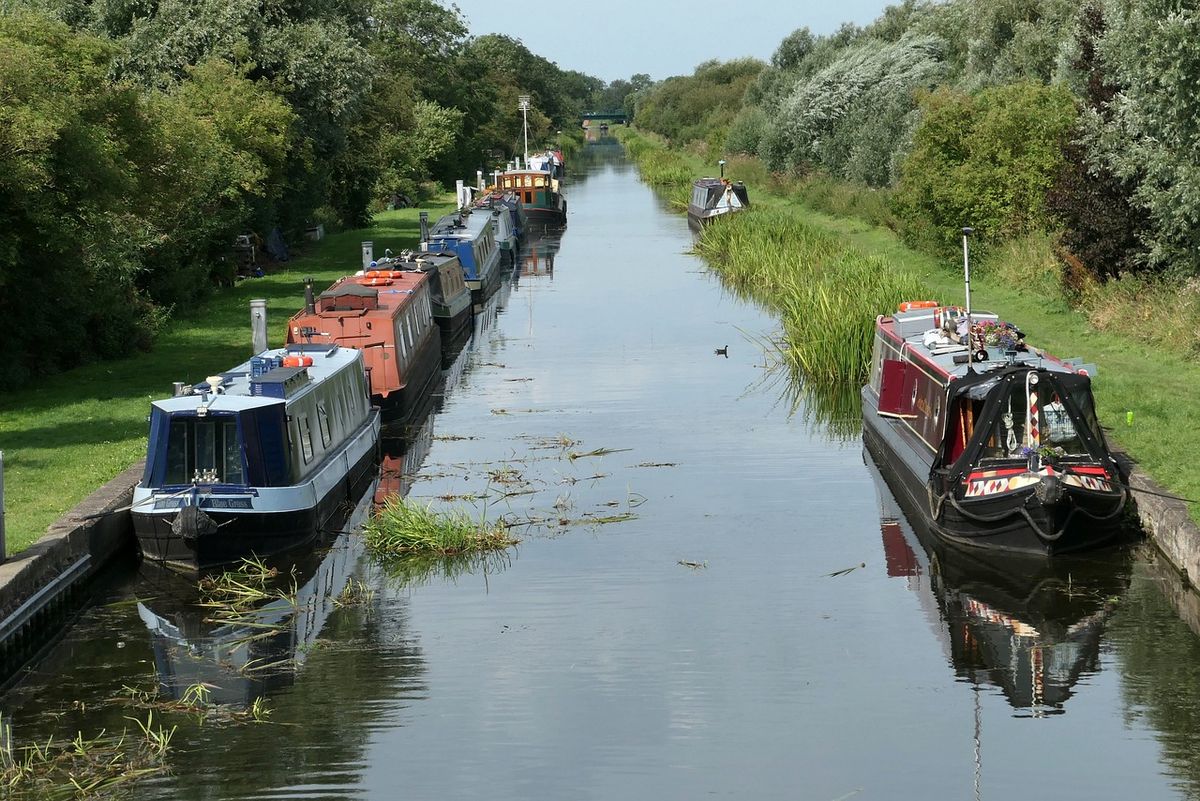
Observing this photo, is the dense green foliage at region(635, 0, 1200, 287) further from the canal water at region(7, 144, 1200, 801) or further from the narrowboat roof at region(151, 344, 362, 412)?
the narrowboat roof at region(151, 344, 362, 412)

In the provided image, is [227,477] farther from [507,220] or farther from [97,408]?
[507,220]

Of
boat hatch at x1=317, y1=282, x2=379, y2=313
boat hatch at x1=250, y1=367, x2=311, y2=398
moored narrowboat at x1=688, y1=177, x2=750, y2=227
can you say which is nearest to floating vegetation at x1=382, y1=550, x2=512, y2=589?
boat hatch at x1=250, y1=367, x2=311, y2=398

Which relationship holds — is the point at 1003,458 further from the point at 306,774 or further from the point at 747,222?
the point at 747,222

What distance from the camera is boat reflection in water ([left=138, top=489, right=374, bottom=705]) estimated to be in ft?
47.9

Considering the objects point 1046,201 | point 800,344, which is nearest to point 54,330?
point 800,344

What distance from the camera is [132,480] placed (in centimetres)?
1881

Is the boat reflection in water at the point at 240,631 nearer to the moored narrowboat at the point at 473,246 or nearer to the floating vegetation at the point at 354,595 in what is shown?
the floating vegetation at the point at 354,595

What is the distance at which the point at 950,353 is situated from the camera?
2050cm

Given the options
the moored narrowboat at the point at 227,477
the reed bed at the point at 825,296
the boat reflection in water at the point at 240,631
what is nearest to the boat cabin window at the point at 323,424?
the moored narrowboat at the point at 227,477

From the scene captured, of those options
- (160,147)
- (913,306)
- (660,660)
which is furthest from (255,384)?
(913,306)

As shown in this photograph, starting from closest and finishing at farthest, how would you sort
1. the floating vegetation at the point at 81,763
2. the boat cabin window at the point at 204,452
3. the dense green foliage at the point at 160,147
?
the floating vegetation at the point at 81,763
the boat cabin window at the point at 204,452
the dense green foliage at the point at 160,147

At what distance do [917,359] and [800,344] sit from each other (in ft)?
27.3

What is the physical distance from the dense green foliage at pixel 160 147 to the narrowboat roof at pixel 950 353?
11.5m

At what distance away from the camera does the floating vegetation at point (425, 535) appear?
18.6 metres
